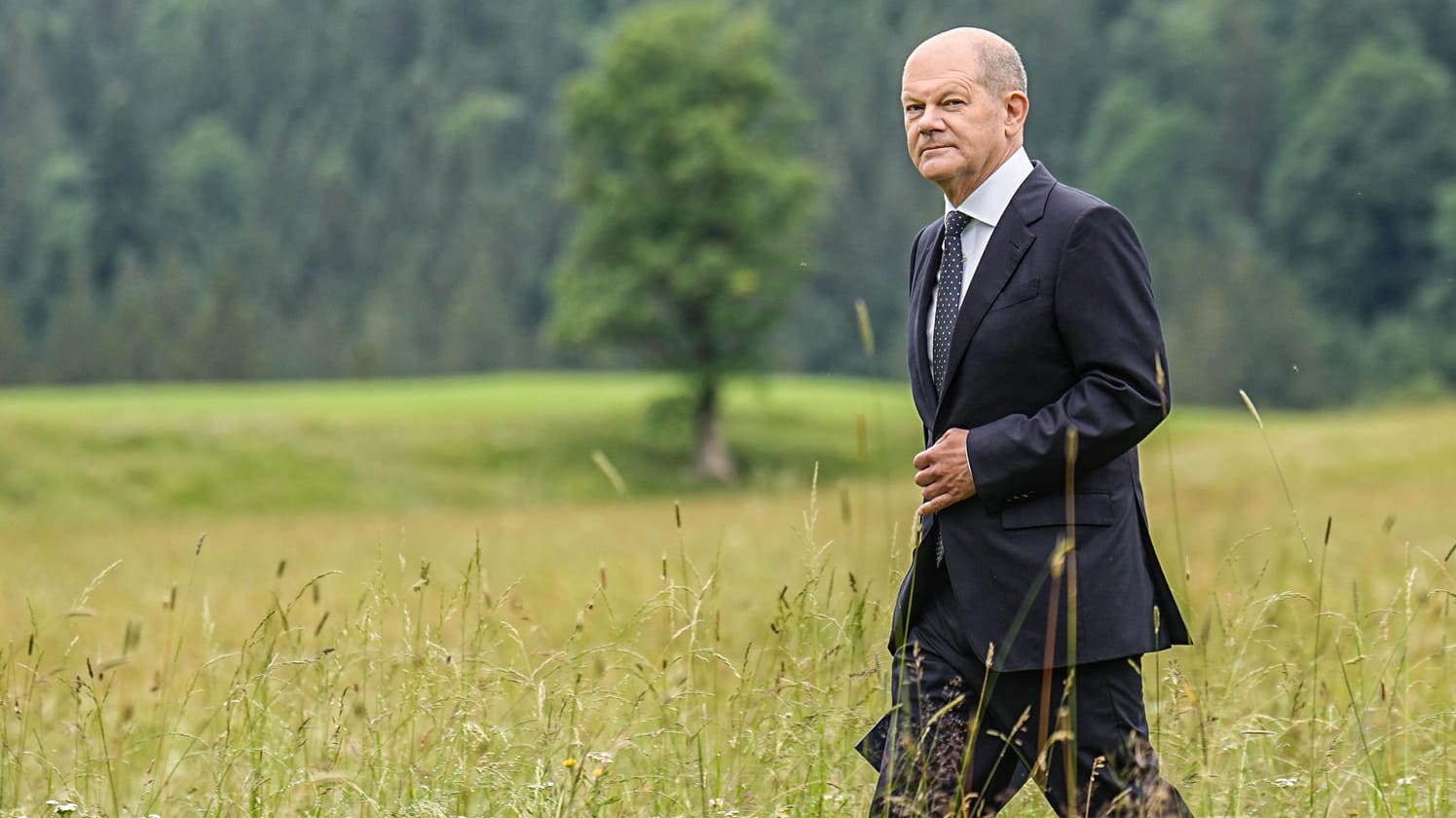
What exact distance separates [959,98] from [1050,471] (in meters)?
0.79

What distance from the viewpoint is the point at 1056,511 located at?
3531mm

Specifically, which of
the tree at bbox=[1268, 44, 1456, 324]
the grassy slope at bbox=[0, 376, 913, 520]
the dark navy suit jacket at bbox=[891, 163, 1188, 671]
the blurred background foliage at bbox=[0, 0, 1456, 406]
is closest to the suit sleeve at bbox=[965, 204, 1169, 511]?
the dark navy suit jacket at bbox=[891, 163, 1188, 671]

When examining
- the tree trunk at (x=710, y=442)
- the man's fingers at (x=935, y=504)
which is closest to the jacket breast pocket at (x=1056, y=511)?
the man's fingers at (x=935, y=504)

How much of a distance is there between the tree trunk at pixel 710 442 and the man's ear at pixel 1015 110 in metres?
41.0

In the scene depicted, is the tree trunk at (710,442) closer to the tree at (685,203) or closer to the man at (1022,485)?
the tree at (685,203)

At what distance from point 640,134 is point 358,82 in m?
91.7

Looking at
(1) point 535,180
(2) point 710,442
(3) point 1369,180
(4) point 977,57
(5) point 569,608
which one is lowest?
(2) point 710,442

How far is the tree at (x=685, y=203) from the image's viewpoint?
46.3 m

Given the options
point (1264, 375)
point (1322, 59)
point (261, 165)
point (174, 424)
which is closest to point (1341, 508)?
point (174, 424)

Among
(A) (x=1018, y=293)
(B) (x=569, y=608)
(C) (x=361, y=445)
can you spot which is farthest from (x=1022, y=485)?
(C) (x=361, y=445)

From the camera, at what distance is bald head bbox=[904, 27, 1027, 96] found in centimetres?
356

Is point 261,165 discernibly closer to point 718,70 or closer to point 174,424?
point 718,70

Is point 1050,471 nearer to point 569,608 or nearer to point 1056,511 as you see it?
point 1056,511

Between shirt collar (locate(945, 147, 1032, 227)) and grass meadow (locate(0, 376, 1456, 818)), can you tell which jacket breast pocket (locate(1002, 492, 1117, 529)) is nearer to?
grass meadow (locate(0, 376, 1456, 818))
